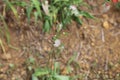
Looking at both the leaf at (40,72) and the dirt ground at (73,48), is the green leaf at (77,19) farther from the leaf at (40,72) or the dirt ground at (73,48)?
the leaf at (40,72)

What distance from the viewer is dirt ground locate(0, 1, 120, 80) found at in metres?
2.60

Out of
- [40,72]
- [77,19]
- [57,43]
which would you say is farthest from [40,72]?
[77,19]

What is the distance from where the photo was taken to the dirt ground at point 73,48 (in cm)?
260

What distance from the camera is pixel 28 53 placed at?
2.65 m

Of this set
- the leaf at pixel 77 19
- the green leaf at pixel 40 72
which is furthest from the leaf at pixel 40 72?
the leaf at pixel 77 19

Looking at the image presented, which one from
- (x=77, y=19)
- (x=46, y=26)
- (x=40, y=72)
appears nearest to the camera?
(x=40, y=72)

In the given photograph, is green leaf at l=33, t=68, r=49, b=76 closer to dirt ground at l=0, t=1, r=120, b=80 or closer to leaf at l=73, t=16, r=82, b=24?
dirt ground at l=0, t=1, r=120, b=80

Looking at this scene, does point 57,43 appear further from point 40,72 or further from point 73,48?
point 40,72

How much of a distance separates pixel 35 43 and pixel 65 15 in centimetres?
33

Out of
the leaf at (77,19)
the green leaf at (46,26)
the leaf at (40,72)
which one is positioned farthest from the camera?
the leaf at (77,19)

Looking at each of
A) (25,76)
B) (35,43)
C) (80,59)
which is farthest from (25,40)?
(80,59)

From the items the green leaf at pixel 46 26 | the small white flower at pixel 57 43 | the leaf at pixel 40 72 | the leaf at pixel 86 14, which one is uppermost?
the leaf at pixel 86 14

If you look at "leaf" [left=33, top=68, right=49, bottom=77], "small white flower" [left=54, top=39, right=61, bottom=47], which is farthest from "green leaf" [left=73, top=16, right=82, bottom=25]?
"leaf" [left=33, top=68, right=49, bottom=77]

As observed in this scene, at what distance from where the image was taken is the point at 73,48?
9.14ft
